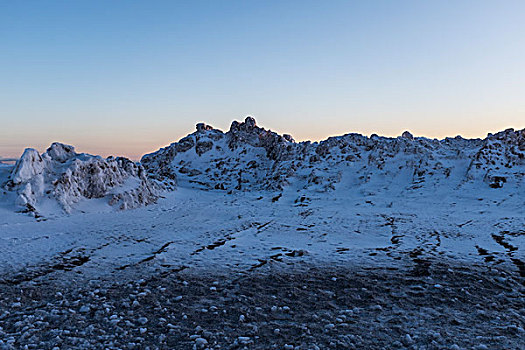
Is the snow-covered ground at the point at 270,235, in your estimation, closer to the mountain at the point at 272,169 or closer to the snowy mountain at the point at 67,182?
the snowy mountain at the point at 67,182

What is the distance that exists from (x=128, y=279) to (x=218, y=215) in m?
14.4

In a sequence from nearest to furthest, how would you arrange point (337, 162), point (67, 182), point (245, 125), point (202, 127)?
point (67, 182) < point (337, 162) < point (245, 125) < point (202, 127)

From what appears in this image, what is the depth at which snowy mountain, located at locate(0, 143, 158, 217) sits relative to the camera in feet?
73.9

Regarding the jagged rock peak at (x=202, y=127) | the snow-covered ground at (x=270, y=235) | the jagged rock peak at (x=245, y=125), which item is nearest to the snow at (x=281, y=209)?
the snow-covered ground at (x=270, y=235)

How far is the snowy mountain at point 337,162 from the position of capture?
1357 inches

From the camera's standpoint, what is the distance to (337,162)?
1662 inches

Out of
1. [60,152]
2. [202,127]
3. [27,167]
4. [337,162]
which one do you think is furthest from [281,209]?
[202,127]

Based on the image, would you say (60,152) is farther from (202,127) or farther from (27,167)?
(202,127)

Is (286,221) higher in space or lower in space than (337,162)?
lower

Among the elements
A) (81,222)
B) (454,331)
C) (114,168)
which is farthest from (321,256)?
(114,168)

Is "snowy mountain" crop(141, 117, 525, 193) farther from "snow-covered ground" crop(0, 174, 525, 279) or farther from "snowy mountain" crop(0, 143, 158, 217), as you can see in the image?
"snowy mountain" crop(0, 143, 158, 217)

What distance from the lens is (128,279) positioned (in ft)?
36.7

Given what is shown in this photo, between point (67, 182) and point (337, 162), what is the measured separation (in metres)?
30.7

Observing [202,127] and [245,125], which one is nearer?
[245,125]
